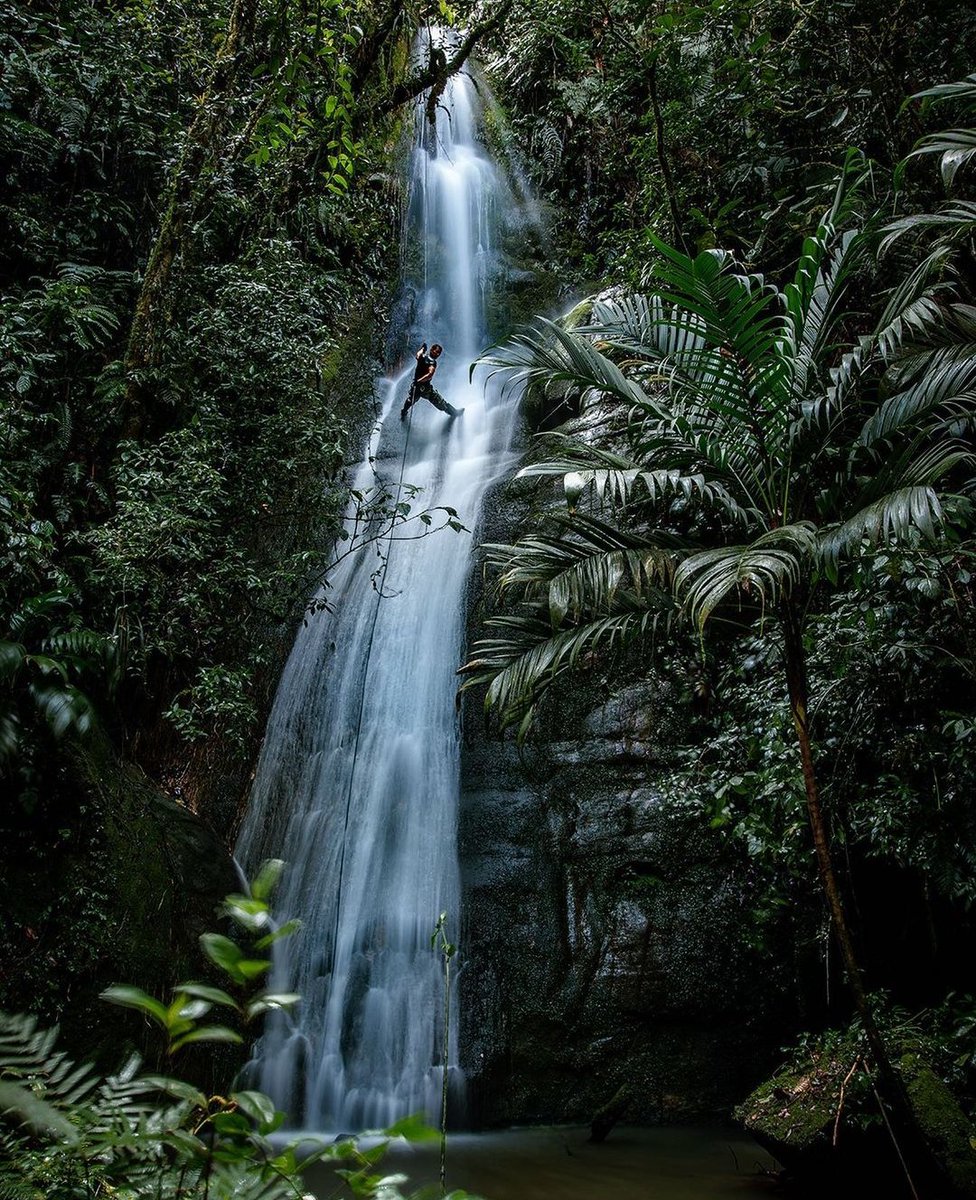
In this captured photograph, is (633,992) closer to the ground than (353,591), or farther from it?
closer to the ground

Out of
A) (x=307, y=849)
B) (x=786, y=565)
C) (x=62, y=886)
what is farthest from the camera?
(x=307, y=849)

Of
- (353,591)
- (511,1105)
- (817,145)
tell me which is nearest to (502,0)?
(817,145)

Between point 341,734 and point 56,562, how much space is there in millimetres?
3041

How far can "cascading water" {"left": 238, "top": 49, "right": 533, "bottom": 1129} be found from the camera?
238 inches

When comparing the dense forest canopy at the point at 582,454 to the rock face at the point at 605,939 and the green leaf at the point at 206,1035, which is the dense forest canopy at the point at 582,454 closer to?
the rock face at the point at 605,939

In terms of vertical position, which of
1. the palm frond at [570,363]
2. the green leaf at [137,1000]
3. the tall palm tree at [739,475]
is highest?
the palm frond at [570,363]

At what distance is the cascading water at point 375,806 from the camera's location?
6047mm

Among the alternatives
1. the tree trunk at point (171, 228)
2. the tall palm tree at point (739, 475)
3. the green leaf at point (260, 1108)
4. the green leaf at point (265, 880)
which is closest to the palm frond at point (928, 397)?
the tall palm tree at point (739, 475)

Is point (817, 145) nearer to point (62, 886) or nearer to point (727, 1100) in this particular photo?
point (727, 1100)

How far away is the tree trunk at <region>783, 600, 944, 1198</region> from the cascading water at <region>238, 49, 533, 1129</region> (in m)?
3.40

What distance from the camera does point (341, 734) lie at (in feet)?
26.4

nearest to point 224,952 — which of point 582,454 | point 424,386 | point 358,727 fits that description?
point 582,454

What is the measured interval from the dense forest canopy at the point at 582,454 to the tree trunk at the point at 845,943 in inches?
0.9

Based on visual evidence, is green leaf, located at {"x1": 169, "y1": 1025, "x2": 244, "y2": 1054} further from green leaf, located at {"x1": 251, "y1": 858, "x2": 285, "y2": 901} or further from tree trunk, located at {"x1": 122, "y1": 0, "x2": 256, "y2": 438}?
tree trunk, located at {"x1": 122, "y1": 0, "x2": 256, "y2": 438}
